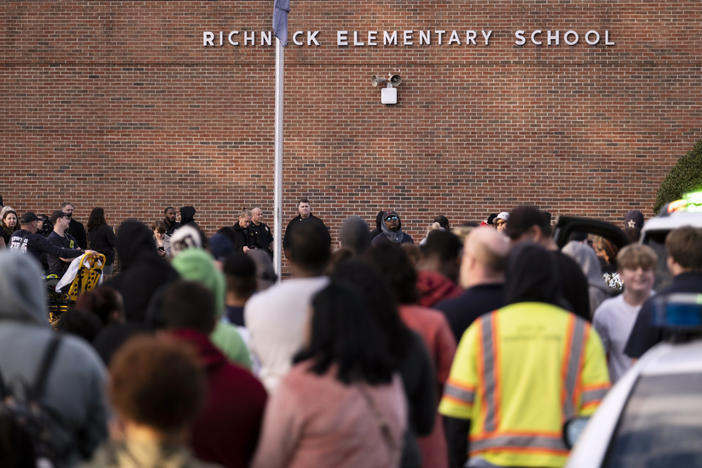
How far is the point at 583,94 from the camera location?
19.5m

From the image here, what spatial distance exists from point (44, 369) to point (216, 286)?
119cm

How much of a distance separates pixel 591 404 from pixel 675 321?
1401 mm

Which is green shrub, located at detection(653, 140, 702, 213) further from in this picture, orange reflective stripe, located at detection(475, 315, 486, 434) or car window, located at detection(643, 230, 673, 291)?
orange reflective stripe, located at detection(475, 315, 486, 434)

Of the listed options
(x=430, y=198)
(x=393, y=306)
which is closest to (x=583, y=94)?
(x=430, y=198)

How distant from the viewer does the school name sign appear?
1948 cm

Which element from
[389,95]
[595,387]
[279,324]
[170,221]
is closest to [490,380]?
[595,387]

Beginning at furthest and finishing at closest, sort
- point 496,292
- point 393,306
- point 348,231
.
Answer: point 348,231 → point 496,292 → point 393,306

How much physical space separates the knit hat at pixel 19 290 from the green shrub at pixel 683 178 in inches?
606

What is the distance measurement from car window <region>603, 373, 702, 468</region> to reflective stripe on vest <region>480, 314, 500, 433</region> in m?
1.10

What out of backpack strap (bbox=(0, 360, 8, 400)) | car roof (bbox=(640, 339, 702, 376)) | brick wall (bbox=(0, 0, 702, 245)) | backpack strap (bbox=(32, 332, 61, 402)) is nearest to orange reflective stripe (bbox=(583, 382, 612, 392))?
car roof (bbox=(640, 339, 702, 376))

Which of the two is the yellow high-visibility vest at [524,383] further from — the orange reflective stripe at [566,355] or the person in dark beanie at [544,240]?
the person in dark beanie at [544,240]

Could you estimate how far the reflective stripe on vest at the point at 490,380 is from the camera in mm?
4559

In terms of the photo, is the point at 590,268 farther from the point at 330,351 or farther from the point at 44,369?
the point at 44,369

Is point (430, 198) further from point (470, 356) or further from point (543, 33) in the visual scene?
point (470, 356)
